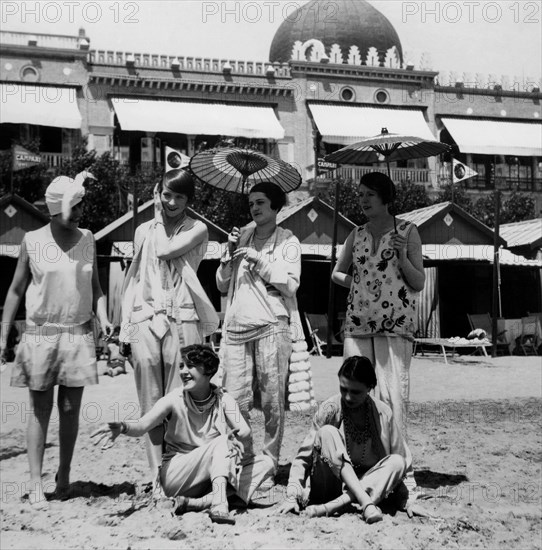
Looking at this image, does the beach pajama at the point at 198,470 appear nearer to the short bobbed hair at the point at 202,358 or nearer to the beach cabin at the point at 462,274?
the short bobbed hair at the point at 202,358

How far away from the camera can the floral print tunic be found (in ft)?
17.1

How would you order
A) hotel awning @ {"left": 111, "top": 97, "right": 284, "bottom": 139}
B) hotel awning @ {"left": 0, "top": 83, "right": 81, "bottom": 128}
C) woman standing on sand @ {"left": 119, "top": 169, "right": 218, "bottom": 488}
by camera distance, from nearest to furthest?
woman standing on sand @ {"left": 119, "top": 169, "right": 218, "bottom": 488}, hotel awning @ {"left": 0, "top": 83, "right": 81, "bottom": 128}, hotel awning @ {"left": 111, "top": 97, "right": 284, "bottom": 139}

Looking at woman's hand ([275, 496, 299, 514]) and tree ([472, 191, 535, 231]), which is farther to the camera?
tree ([472, 191, 535, 231])

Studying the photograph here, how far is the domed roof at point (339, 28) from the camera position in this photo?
35.1 meters

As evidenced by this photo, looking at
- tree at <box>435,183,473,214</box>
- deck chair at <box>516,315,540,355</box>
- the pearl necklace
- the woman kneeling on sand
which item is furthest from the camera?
tree at <box>435,183,473,214</box>

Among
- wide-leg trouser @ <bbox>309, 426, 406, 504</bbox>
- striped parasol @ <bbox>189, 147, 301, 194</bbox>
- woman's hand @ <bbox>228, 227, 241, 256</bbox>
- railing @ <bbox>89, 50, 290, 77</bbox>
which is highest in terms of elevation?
railing @ <bbox>89, 50, 290, 77</bbox>

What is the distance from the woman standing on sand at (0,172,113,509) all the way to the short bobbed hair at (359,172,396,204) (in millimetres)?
1890

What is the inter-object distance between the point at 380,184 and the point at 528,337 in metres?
12.5

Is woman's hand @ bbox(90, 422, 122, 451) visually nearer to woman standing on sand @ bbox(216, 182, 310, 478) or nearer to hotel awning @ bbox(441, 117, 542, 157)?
woman standing on sand @ bbox(216, 182, 310, 478)

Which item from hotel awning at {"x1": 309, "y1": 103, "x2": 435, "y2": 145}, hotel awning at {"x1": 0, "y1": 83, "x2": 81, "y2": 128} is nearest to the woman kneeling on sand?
hotel awning at {"x1": 0, "y1": 83, "x2": 81, "y2": 128}

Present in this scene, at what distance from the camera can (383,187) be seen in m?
5.30

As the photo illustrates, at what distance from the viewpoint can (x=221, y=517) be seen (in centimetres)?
442

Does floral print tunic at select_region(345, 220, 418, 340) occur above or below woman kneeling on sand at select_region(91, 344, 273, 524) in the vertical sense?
above

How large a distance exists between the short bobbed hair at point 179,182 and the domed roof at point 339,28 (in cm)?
3070
